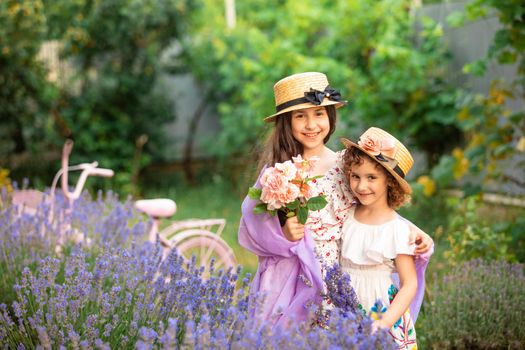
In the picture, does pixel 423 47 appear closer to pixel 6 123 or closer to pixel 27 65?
pixel 27 65

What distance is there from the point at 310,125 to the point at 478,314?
1.30 metres

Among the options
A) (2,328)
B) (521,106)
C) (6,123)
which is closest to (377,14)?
(521,106)

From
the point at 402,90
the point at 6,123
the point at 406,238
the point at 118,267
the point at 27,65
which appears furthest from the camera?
the point at 6,123

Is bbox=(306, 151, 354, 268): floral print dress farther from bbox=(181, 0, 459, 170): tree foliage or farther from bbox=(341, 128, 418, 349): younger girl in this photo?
bbox=(181, 0, 459, 170): tree foliage

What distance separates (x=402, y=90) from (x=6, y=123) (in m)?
5.57

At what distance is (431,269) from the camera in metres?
4.57

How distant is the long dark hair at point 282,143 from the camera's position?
2924mm

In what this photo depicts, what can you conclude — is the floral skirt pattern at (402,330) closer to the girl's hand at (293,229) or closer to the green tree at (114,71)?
the girl's hand at (293,229)

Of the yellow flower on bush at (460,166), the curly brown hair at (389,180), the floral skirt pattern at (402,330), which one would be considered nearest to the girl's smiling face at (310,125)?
the curly brown hair at (389,180)

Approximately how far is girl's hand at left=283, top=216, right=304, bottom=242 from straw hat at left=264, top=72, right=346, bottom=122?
0.47m

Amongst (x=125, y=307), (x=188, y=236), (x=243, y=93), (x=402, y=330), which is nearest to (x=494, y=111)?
(x=188, y=236)

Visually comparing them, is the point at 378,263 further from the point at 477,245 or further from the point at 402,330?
the point at 477,245

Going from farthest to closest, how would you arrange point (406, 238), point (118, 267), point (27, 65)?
point (27, 65) → point (118, 267) → point (406, 238)

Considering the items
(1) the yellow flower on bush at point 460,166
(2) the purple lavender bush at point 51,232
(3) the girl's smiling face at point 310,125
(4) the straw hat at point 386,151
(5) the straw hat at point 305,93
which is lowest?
(2) the purple lavender bush at point 51,232
